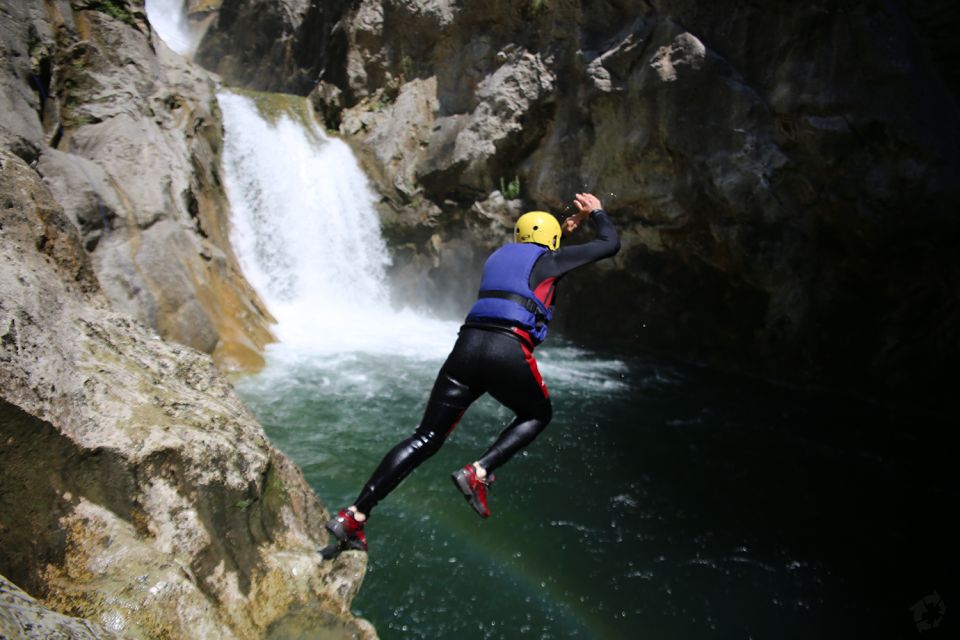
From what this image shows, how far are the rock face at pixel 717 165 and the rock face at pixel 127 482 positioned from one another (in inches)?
351

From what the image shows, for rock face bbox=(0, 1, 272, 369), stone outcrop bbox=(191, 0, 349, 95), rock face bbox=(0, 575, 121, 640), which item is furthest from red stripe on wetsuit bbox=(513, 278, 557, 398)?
stone outcrop bbox=(191, 0, 349, 95)

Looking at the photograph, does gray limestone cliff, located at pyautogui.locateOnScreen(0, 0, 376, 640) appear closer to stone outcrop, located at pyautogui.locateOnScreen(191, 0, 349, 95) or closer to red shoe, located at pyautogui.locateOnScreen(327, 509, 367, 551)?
red shoe, located at pyautogui.locateOnScreen(327, 509, 367, 551)

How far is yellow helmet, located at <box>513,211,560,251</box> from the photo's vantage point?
3.42 meters

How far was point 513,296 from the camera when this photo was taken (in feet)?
10.2

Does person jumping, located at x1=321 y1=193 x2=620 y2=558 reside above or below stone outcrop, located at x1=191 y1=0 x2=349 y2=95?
below

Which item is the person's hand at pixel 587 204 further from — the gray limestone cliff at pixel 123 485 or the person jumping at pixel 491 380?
the gray limestone cliff at pixel 123 485

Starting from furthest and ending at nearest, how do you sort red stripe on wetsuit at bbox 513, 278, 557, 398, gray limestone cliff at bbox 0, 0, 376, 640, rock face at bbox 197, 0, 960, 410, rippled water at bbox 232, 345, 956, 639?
rock face at bbox 197, 0, 960, 410 < rippled water at bbox 232, 345, 956, 639 < red stripe on wetsuit at bbox 513, 278, 557, 398 < gray limestone cliff at bbox 0, 0, 376, 640

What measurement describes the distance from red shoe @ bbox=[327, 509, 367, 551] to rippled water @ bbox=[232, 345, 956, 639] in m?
0.61

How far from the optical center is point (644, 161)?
10391mm

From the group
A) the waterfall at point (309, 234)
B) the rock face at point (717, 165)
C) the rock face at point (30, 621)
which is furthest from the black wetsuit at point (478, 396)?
the rock face at point (717, 165)

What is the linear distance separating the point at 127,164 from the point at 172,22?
24943mm

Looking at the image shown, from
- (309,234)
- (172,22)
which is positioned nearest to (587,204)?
(309,234)

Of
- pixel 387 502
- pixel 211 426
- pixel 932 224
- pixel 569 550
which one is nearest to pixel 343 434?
pixel 387 502

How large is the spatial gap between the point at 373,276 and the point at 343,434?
831 cm
